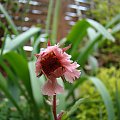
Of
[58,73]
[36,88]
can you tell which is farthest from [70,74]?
[36,88]

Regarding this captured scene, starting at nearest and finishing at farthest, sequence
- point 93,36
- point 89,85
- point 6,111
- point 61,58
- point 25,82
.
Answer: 1. point 61,58
2. point 6,111
3. point 25,82
4. point 93,36
5. point 89,85

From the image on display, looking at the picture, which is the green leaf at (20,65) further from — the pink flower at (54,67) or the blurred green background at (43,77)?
the pink flower at (54,67)

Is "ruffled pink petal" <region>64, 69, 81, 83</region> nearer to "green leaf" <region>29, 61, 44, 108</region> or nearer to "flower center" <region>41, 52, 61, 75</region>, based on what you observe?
"flower center" <region>41, 52, 61, 75</region>

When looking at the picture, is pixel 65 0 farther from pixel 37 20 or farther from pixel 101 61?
pixel 101 61

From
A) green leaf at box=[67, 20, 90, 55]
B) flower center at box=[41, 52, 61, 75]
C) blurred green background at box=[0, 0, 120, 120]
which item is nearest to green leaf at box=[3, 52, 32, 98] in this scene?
blurred green background at box=[0, 0, 120, 120]

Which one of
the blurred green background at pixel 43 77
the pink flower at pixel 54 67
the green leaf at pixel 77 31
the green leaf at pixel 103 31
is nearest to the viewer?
the pink flower at pixel 54 67

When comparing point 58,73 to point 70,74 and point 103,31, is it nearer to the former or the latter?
point 70,74

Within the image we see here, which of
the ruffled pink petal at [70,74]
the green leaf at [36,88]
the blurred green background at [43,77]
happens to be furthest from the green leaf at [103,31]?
the ruffled pink petal at [70,74]

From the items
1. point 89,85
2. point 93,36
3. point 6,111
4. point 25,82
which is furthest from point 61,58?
point 89,85
